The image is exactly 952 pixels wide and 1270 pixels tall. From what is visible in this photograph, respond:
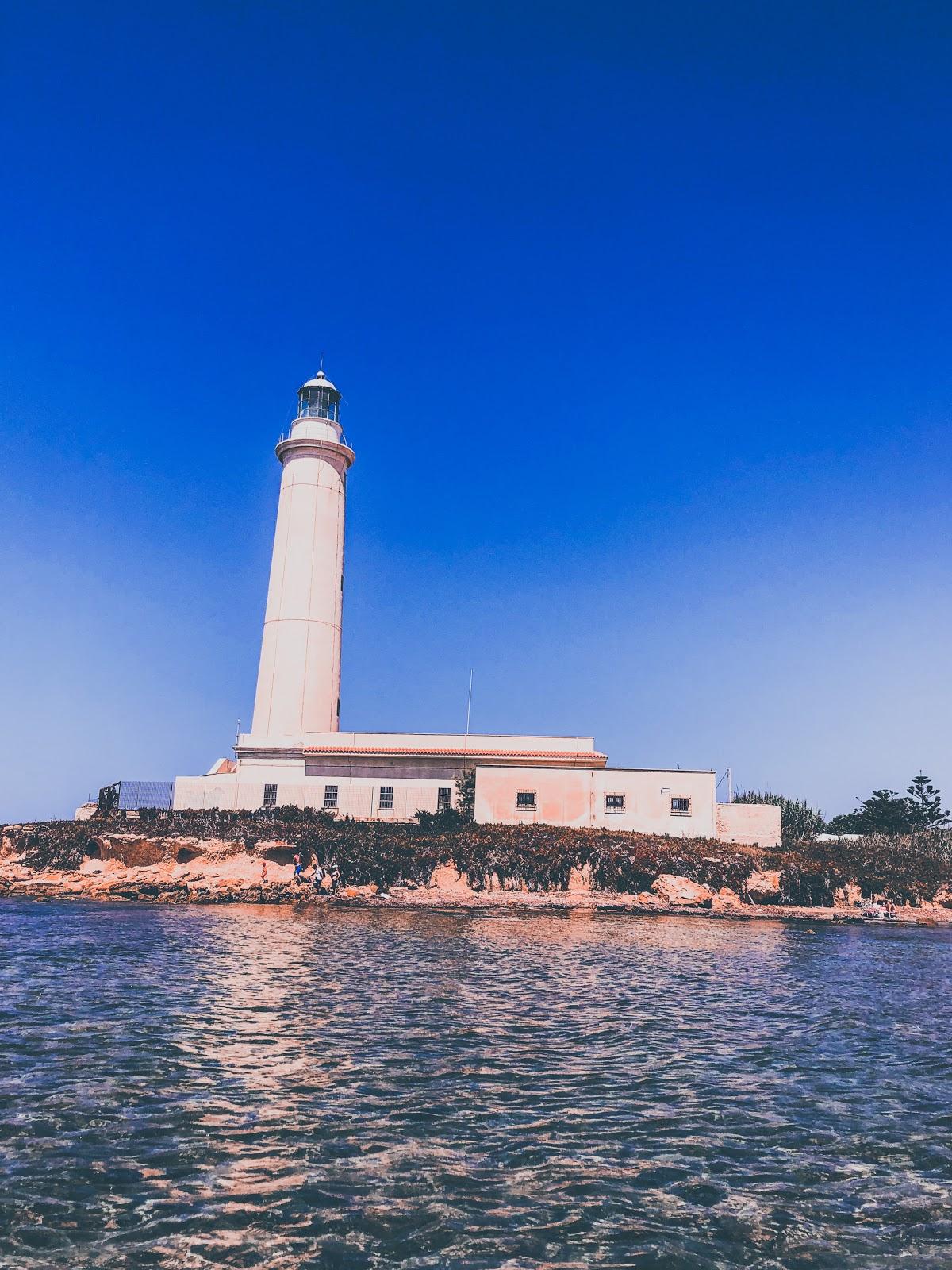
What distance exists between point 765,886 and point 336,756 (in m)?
23.4

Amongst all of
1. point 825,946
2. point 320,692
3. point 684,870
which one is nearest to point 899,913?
point 684,870

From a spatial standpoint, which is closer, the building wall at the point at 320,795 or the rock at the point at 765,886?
the rock at the point at 765,886

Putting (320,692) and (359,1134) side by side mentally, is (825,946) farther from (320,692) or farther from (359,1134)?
(320,692)

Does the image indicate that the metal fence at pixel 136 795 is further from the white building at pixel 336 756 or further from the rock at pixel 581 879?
the rock at pixel 581 879

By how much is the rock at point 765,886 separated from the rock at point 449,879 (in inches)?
521

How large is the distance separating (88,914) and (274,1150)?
26069 millimetres

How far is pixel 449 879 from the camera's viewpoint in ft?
134

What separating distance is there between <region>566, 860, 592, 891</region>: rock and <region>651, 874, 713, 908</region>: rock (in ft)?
9.53

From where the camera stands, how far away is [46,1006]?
1541 cm

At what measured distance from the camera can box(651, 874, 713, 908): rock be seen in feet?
129

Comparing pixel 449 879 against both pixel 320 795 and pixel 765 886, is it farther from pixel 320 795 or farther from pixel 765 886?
pixel 765 886

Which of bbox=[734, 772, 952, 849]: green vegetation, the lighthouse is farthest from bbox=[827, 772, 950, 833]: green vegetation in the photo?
the lighthouse

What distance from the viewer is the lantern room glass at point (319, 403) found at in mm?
56594

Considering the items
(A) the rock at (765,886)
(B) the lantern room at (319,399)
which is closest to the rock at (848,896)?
(A) the rock at (765,886)
